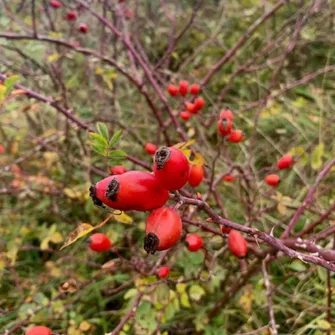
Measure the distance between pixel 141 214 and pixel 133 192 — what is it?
1.98m

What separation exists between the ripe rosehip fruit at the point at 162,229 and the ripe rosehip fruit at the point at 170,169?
0.06 m

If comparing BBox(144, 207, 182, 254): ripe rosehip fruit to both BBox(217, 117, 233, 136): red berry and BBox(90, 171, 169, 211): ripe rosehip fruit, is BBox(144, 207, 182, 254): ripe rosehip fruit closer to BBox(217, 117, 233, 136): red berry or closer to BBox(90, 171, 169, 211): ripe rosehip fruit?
BBox(90, 171, 169, 211): ripe rosehip fruit

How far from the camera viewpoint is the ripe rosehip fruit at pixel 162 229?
0.85 meters

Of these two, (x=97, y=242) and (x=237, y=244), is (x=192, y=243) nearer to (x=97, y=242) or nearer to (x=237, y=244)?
(x=237, y=244)

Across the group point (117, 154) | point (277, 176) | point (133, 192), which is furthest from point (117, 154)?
point (277, 176)

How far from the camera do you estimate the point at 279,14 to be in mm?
4555

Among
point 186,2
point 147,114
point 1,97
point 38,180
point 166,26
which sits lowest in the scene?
point 38,180

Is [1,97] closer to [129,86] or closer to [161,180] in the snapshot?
[161,180]

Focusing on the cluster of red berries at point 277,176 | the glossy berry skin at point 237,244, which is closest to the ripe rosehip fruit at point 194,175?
the glossy berry skin at point 237,244

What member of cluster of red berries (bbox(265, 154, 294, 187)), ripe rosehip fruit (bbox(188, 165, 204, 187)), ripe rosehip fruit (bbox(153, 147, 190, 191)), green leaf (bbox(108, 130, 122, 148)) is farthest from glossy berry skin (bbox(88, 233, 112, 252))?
cluster of red berries (bbox(265, 154, 294, 187))

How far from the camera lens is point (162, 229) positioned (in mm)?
845

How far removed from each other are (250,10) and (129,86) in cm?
188

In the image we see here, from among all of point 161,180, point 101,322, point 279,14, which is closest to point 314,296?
point 101,322

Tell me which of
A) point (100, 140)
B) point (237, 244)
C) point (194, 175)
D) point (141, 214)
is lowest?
point (141, 214)
